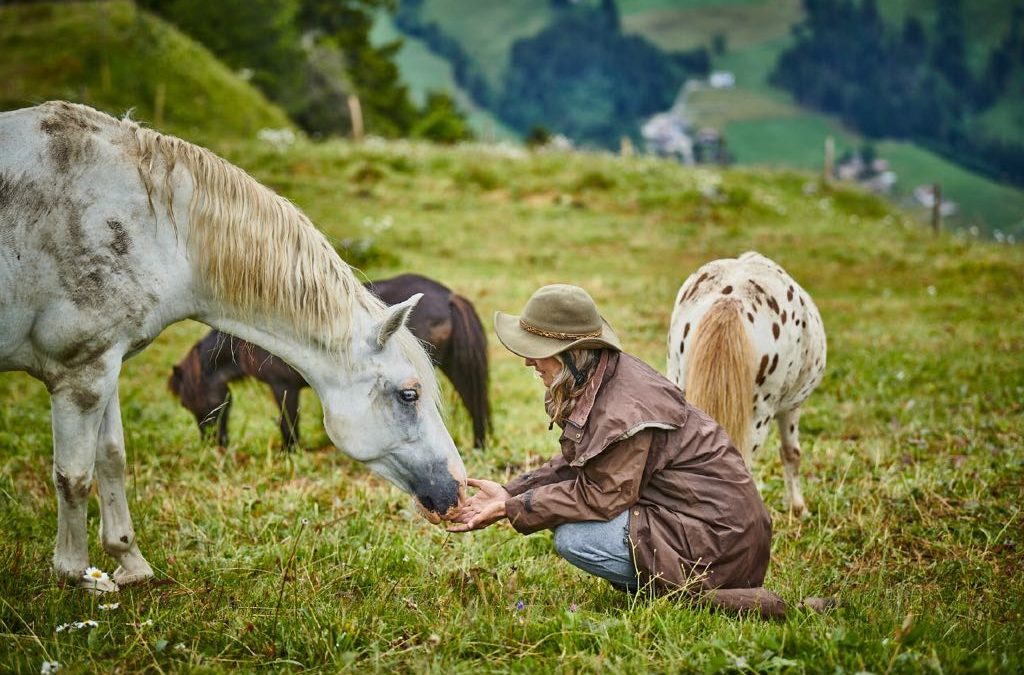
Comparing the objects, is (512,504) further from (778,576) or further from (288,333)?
(778,576)

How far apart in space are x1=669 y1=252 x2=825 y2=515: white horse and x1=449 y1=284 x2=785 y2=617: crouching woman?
2.93 feet

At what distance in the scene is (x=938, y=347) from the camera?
8.84 m

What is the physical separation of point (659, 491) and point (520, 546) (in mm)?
1195

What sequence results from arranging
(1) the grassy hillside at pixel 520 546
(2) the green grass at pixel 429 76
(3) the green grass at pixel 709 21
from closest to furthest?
(1) the grassy hillside at pixel 520 546
(2) the green grass at pixel 429 76
(3) the green grass at pixel 709 21

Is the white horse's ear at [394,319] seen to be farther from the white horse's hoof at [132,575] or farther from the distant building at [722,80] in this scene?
the distant building at [722,80]

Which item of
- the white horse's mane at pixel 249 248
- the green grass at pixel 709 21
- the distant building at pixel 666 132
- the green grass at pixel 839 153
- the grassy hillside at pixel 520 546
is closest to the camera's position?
the grassy hillside at pixel 520 546

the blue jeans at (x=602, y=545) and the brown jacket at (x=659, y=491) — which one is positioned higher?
the brown jacket at (x=659, y=491)

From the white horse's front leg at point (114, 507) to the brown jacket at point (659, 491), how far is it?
6.09ft

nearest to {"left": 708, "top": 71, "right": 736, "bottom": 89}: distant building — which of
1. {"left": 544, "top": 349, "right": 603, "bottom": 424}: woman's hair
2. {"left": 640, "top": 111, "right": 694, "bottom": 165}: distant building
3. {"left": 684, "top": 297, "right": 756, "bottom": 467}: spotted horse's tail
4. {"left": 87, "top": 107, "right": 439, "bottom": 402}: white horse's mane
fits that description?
{"left": 640, "top": 111, "right": 694, "bottom": 165}: distant building

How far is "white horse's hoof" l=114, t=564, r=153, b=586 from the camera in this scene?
3791 mm

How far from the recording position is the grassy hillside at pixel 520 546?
2957 millimetres

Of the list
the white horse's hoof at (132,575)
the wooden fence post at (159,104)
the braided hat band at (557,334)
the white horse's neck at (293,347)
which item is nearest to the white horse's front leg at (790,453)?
the braided hat band at (557,334)

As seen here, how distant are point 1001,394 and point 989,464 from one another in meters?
2.07

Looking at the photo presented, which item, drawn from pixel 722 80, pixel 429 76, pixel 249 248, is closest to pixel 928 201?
pixel 249 248
